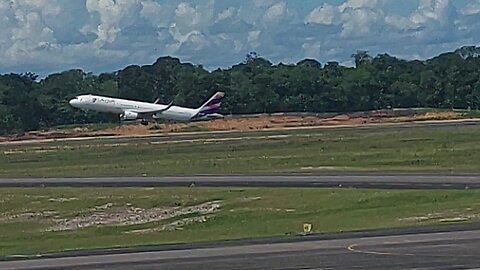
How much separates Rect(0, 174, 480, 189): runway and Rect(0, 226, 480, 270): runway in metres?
18.6

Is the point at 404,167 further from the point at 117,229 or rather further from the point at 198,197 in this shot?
the point at 117,229

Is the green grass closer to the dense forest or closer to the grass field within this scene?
the grass field

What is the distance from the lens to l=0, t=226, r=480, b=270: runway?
26797 millimetres

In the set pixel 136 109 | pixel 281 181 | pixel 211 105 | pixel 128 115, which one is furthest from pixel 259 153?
pixel 211 105

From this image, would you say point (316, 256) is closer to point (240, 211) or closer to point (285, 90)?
point (240, 211)

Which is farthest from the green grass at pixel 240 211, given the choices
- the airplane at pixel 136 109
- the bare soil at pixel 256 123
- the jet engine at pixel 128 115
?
the jet engine at pixel 128 115

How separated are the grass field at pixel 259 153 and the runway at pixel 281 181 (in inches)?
174

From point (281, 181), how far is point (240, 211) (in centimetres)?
1006

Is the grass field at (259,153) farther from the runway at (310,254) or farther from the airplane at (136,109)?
the runway at (310,254)

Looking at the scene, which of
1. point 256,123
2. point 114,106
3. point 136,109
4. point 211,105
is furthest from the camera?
point 211,105

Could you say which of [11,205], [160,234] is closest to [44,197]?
[11,205]

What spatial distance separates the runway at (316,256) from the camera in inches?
1055

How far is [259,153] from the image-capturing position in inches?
A: 3219

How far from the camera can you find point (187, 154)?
83.9m
